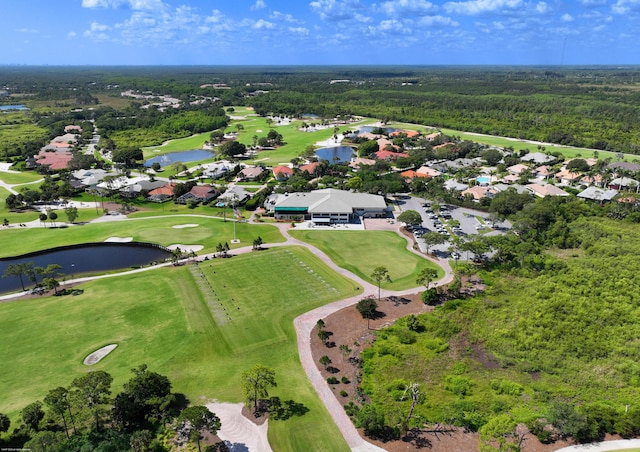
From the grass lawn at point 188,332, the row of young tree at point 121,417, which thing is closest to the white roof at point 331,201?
the grass lawn at point 188,332

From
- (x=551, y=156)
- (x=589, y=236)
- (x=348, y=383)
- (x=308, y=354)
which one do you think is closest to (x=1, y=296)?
(x=308, y=354)

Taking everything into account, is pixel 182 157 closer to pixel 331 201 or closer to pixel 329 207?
pixel 331 201

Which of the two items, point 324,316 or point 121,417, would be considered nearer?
point 121,417

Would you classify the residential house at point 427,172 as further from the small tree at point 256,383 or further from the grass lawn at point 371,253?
the small tree at point 256,383

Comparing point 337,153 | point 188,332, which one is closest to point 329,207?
point 188,332

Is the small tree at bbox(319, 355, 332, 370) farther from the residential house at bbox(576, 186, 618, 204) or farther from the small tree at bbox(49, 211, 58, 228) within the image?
the residential house at bbox(576, 186, 618, 204)

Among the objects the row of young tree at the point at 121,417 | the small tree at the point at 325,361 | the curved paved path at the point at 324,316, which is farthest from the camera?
the small tree at the point at 325,361
